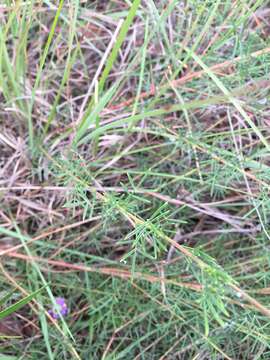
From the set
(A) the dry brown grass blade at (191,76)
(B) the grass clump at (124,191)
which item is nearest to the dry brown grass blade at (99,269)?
(B) the grass clump at (124,191)

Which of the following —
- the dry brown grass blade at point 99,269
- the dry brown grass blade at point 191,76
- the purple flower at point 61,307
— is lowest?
the purple flower at point 61,307

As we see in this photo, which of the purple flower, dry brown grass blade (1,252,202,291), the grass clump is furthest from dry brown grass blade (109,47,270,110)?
the purple flower

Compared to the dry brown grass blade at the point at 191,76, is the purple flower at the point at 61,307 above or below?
below

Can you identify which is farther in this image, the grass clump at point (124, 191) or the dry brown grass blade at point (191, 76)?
the grass clump at point (124, 191)

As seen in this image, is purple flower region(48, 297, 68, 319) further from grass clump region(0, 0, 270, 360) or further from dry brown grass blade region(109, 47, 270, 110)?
dry brown grass blade region(109, 47, 270, 110)

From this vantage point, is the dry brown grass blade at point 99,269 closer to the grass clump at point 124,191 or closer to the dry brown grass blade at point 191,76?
the grass clump at point 124,191

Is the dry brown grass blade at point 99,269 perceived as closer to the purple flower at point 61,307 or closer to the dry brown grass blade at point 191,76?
the purple flower at point 61,307

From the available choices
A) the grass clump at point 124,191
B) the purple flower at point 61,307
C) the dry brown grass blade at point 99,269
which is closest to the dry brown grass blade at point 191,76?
the grass clump at point 124,191

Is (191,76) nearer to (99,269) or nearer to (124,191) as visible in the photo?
(124,191)

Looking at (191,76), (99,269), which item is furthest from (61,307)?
(191,76)
